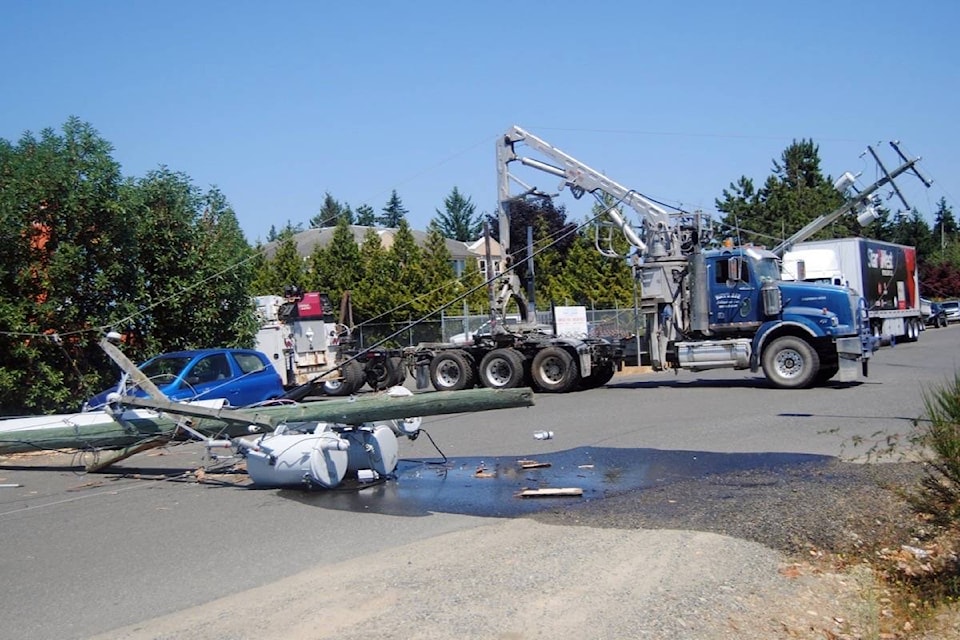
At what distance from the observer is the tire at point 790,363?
19.9m

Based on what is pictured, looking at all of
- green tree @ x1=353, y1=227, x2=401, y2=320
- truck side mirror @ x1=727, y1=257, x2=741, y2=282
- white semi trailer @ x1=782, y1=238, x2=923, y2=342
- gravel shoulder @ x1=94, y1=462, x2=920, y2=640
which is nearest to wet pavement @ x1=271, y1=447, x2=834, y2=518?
gravel shoulder @ x1=94, y1=462, x2=920, y2=640

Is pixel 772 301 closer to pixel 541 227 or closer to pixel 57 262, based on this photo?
pixel 57 262

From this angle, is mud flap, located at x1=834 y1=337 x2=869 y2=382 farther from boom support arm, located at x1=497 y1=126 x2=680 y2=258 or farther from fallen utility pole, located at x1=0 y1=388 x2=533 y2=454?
fallen utility pole, located at x1=0 y1=388 x2=533 y2=454

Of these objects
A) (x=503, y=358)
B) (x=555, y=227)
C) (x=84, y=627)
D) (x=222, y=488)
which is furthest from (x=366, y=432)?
(x=555, y=227)

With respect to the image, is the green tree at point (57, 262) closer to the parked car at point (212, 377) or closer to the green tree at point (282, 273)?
the parked car at point (212, 377)

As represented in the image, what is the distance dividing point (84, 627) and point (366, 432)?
5.12 m

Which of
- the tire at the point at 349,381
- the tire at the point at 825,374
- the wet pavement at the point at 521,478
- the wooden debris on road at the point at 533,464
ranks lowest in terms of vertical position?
the wet pavement at the point at 521,478

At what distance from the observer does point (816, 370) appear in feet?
65.3

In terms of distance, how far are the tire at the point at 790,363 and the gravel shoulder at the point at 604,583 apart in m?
11.5

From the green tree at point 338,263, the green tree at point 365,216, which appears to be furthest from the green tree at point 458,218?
the green tree at point 338,263

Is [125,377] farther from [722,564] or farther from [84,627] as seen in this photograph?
[722,564]

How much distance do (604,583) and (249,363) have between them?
12.8 m

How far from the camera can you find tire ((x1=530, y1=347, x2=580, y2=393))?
21703mm

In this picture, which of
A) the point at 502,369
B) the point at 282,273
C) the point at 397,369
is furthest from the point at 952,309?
the point at 502,369
